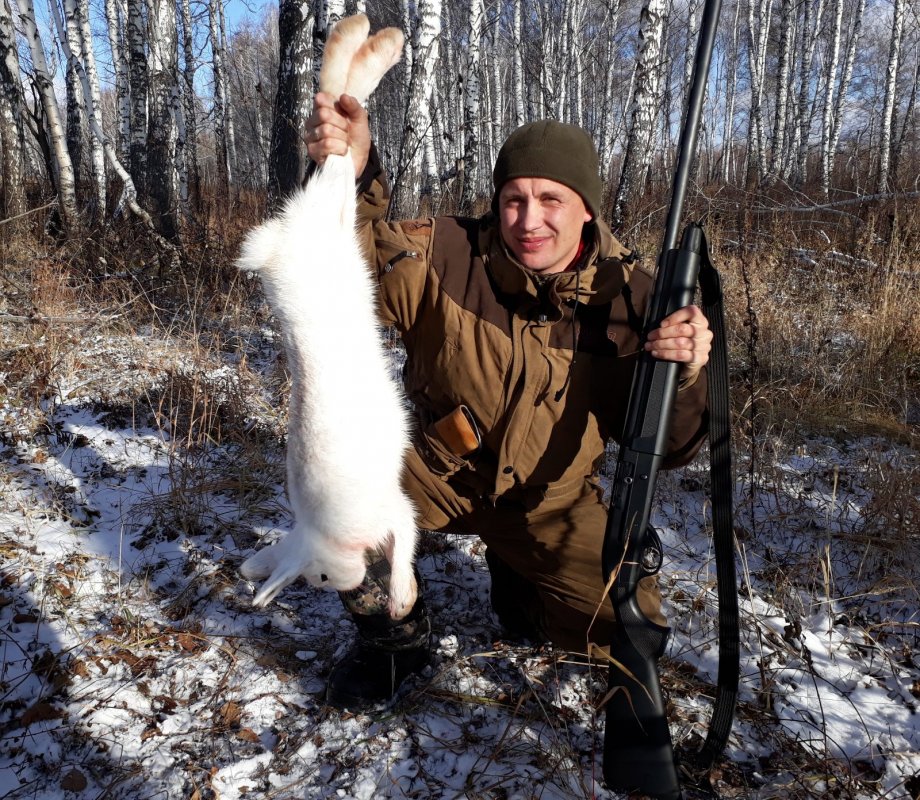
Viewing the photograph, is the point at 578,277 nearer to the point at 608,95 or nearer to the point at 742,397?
the point at 742,397

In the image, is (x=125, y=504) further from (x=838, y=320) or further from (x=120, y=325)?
(x=838, y=320)

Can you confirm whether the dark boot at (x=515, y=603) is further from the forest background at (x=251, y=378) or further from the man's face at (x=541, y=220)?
the man's face at (x=541, y=220)

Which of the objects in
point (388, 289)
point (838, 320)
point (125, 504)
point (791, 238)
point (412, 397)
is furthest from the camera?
point (791, 238)

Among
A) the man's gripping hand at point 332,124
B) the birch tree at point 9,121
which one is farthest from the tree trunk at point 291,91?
the man's gripping hand at point 332,124

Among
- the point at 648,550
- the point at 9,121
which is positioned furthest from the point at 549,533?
the point at 9,121

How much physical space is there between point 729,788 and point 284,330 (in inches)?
74.1

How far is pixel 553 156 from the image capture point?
187 cm

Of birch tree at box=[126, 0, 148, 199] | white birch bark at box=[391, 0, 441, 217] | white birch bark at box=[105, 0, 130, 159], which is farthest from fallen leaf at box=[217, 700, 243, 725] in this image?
white birch bark at box=[105, 0, 130, 159]

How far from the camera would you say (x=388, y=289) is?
1.96 meters

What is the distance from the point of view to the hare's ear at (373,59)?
134 cm

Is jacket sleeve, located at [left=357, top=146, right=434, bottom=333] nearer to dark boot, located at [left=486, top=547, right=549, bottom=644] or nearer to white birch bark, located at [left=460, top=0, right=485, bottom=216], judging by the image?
dark boot, located at [left=486, top=547, right=549, bottom=644]

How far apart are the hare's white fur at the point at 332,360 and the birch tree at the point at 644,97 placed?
18.4 ft

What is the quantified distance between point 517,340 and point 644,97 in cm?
611

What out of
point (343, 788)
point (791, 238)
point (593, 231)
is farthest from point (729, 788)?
point (791, 238)
